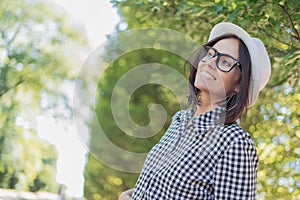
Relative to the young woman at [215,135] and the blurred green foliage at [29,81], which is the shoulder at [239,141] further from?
the blurred green foliage at [29,81]

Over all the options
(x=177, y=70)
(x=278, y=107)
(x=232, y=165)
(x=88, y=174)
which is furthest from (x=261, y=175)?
(x=232, y=165)

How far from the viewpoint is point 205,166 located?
1.08m

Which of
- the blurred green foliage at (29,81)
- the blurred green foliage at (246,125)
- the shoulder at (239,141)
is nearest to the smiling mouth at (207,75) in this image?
the shoulder at (239,141)

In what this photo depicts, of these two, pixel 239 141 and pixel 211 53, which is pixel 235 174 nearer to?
pixel 239 141

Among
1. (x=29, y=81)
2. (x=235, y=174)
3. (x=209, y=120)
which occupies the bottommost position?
(x=235, y=174)

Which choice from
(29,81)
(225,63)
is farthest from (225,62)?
(29,81)

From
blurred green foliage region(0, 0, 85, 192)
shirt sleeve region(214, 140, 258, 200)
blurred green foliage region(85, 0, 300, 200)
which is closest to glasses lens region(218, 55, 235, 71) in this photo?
shirt sleeve region(214, 140, 258, 200)

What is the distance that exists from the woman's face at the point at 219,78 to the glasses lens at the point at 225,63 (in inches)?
0.4

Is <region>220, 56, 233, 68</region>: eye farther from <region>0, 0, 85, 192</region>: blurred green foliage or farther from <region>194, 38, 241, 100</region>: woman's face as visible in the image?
<region>0, 0, 85, 192</region>: blurred green foliage

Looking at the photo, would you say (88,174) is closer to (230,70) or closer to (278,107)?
(278,107)

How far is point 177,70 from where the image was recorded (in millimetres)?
3012

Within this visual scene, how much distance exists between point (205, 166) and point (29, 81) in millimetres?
9487

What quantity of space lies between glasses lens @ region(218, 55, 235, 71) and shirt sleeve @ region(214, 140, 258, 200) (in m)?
0.21

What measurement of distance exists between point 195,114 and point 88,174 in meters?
2.29
